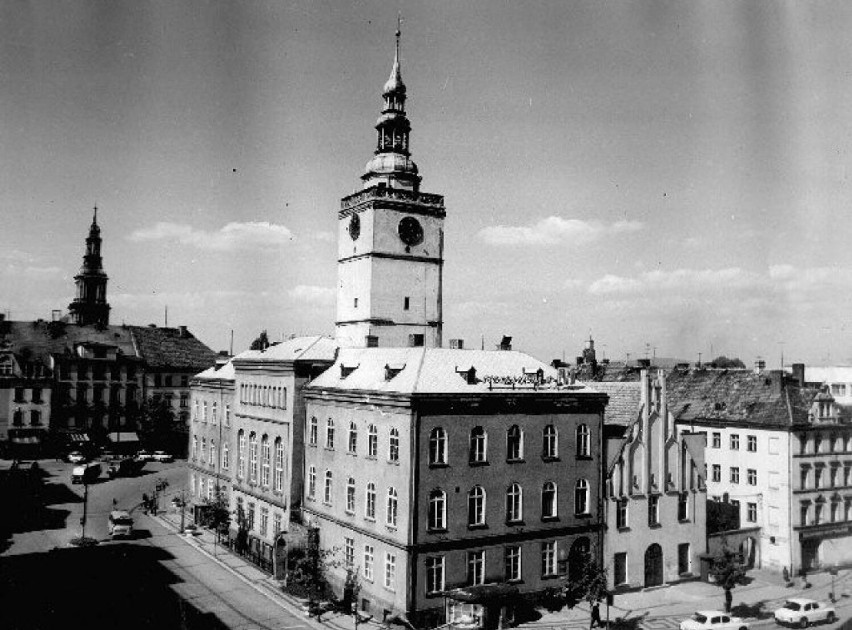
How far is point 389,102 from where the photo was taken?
2324 inches

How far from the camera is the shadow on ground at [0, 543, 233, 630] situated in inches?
1540

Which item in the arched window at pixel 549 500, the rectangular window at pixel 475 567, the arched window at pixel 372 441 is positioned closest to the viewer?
the rectangular window at pixel 475 567

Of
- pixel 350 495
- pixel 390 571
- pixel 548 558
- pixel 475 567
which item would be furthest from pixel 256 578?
pixel 548 558

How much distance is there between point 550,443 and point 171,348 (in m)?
80.4

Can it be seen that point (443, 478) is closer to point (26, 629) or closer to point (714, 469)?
point (26, 629)

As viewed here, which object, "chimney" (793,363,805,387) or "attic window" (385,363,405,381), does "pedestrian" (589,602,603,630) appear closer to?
"attic window" (385,363,405,381)

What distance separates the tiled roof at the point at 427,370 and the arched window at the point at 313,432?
2408mm

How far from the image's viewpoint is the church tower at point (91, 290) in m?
113

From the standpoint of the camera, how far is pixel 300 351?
55094mm

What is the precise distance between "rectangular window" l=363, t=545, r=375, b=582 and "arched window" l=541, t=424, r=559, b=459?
11.8 meters

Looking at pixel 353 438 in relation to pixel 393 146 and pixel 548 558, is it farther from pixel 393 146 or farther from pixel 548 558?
pixel 393 146

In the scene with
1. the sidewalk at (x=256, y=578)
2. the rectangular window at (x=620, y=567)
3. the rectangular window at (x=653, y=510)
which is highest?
the rectangular window at (x=653, y=510)

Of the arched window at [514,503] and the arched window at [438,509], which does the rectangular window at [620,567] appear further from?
the arched window at [438,509]

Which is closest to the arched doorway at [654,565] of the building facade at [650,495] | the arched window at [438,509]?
the building facade at [650,495]
